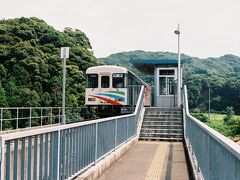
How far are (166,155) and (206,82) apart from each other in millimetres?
110405

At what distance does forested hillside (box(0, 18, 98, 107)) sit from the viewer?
4084 centimetres

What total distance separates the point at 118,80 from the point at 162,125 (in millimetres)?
4937

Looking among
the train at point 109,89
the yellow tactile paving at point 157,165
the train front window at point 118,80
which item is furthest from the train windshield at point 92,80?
the yellow tactile paving at point 157,165

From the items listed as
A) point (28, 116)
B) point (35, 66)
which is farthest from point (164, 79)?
point (35, 66)

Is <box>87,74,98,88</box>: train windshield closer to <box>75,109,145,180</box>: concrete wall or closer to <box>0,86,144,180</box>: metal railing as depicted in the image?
<box>75,109,145,180</box>: concrete wall

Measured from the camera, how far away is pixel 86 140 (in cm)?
780

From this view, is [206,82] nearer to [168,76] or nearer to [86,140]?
[168,76]

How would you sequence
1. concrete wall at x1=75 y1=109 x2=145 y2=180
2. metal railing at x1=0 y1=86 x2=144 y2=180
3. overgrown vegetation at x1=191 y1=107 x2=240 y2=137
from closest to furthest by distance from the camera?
metal railing at x1=0 y1=86 x2=144 y2=180
concrete wall at x1=75 y1=109 x2=145 y2=180
overgrown vegetation at x1=191 y1=107 x2=240 y2=137

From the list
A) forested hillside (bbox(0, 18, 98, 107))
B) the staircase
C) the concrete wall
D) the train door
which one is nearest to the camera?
the concrete wall

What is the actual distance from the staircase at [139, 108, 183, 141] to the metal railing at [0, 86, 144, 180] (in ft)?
27.3

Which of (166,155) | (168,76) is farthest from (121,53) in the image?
(166,155)

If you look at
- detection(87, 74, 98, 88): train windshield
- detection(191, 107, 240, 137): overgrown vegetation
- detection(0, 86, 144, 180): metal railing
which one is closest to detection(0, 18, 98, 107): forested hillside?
detection(87, 74, 98, 88): train windshield

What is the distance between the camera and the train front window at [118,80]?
76.4 feet

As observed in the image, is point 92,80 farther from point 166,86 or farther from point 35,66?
point 35,66
